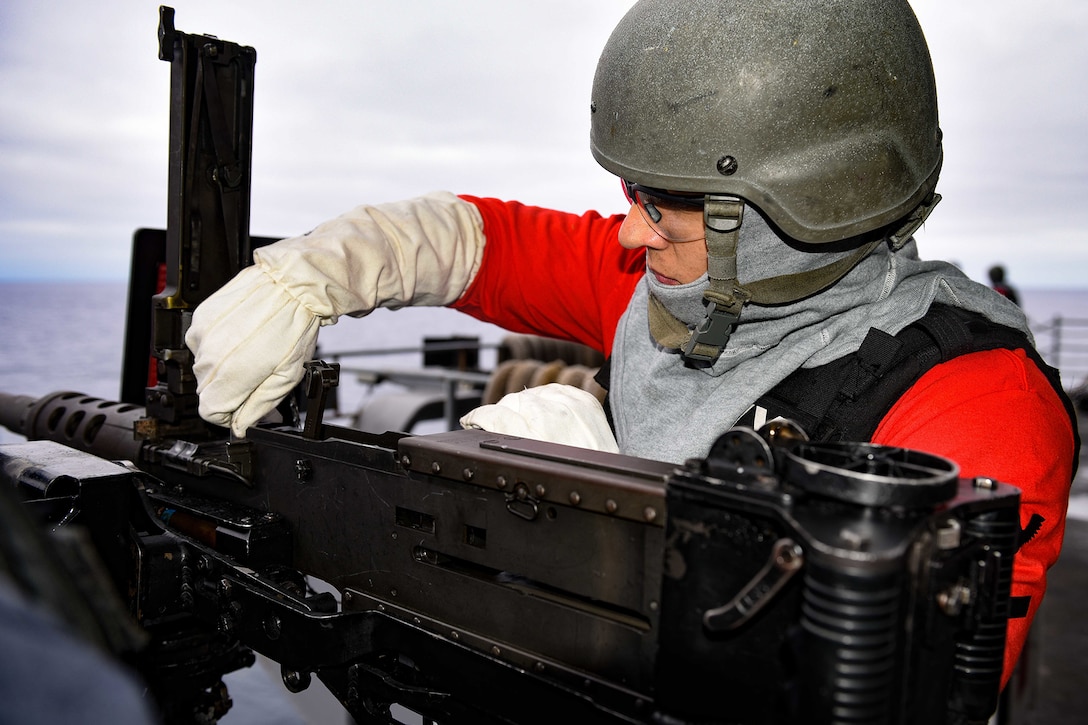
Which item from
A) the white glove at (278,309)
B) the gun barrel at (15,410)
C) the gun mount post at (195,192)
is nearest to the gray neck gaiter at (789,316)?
the white glove at (278,309)

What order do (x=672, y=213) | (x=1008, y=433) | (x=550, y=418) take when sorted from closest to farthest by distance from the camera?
1. (x=1008, y=433)
2. (x=550, y=418)
3. (x=672, y=213)

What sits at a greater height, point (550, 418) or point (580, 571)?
point (550, 418)

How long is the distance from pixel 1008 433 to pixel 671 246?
0.67 metres

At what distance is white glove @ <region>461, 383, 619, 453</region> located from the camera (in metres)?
1.46

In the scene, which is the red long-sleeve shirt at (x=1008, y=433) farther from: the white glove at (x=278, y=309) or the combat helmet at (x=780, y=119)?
the white glove at (x=278, y=309)

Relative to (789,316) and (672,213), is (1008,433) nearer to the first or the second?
(789,316)

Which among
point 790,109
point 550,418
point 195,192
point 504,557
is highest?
point 790,109

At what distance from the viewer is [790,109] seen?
1.46m

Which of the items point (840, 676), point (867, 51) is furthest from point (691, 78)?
point (840, 676)

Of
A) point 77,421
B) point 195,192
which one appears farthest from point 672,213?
point 77,421

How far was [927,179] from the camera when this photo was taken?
1.61 metres

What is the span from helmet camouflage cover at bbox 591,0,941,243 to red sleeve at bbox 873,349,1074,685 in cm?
32

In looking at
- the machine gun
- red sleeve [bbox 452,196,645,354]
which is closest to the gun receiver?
the machine gun

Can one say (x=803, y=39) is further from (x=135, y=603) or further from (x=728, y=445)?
(x=135, y=603)
